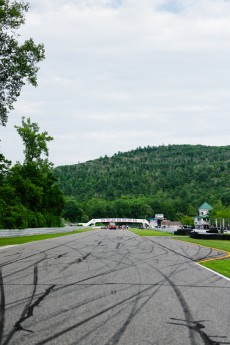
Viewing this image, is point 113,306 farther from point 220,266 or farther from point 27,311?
point 220,266

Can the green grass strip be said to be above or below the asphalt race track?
below

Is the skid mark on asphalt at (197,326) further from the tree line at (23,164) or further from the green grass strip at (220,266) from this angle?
the tree line at (23,164)

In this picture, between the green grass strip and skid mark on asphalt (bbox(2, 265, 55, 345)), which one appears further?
the green grass strip

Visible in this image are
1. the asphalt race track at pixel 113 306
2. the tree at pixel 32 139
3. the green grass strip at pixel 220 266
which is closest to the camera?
the asphalt race track at pixel 113 306

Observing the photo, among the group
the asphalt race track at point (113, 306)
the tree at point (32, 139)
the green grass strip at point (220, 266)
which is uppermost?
the tree at point (32, 139)

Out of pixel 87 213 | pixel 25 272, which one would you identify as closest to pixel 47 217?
pixel 25 272

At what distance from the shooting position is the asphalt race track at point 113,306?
18.7ft

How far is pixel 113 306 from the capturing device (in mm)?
7664

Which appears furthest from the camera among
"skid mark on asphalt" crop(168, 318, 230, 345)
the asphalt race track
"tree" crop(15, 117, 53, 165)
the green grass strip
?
"tree" crop(15, 117, 53, 165)

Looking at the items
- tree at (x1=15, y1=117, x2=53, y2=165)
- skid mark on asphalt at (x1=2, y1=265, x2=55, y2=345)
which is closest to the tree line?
tree at (x1=15, y1=117, x2=53, y2=165)

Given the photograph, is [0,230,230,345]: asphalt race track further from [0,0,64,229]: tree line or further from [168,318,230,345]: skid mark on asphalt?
[0,0,64,229]: tree line

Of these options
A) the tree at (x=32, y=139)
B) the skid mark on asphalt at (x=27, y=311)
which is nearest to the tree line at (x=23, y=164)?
the tree at (x=32, y=139)

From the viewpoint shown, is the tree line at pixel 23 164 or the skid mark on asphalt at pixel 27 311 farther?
the tree line at pixel 23 164

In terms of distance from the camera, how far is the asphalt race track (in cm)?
569
